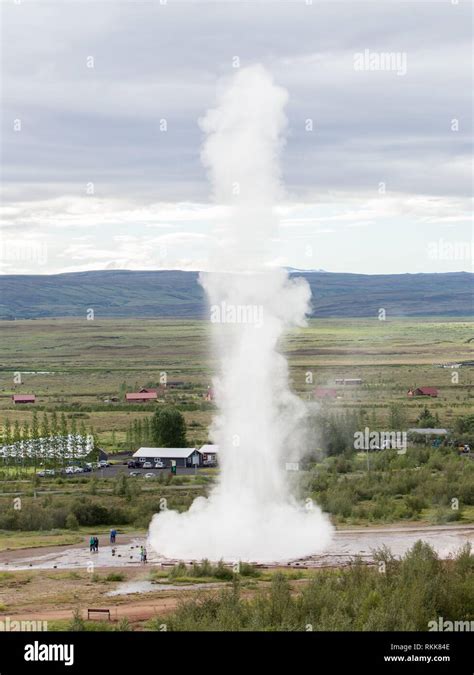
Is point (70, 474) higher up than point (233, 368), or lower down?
lower down

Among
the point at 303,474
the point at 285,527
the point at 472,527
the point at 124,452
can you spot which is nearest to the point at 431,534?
the point at 472,527

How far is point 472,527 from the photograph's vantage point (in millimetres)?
46906

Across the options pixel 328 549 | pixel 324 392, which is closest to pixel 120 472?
pixel 328 549

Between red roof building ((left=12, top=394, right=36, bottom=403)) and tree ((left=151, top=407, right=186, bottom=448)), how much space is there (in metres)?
36.3

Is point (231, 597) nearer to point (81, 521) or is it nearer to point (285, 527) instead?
point (285, 527)

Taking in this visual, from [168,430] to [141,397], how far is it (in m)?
35.2

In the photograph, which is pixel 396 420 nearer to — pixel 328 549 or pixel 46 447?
pixel 46 447

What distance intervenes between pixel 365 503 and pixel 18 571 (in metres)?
18.8

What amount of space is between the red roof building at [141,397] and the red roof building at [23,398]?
884 centimetres

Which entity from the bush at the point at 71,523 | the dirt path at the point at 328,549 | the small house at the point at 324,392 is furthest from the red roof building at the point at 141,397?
the dirt path at the point at 328,549

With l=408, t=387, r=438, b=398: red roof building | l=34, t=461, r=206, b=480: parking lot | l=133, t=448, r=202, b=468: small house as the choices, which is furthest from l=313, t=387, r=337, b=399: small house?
l=34, t=461, r=206, b=480: parking lot

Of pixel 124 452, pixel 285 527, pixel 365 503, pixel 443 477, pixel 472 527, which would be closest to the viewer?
pixel 285 527

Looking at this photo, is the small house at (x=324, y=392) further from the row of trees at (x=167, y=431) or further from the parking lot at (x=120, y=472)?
the parking lot at (x=120, y=472)

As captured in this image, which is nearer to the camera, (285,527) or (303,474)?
(285,527)
